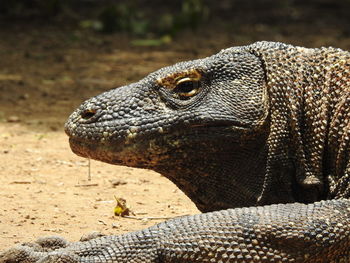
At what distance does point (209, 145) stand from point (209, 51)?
31.6ft

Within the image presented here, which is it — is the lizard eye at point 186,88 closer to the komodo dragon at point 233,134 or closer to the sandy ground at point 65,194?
the komodo dragon at point 233,134

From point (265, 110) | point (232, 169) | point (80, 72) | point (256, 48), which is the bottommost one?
point (232, 169)

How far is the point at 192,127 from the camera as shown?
5023mm

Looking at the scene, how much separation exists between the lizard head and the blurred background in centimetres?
447

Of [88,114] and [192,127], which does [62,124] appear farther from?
[192,127]

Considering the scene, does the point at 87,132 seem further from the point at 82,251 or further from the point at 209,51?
the point at 209,51

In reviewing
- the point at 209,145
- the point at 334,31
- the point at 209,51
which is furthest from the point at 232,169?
the point at 334,31

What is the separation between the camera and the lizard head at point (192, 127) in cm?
500

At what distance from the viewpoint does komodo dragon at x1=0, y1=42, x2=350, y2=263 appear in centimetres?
478

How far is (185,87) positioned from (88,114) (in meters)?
0.63

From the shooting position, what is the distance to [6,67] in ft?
43.3

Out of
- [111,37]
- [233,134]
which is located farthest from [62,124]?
[111,37]

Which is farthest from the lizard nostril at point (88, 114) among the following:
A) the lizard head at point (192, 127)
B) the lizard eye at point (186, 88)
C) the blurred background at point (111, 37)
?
the blurred background at point (111, 37)

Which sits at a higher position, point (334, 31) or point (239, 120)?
point (334, 31)
